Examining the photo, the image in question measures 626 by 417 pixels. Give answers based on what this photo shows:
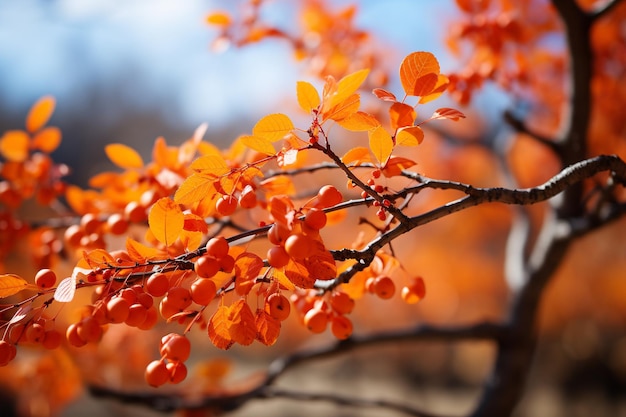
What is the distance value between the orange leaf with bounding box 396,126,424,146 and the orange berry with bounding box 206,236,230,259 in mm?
228

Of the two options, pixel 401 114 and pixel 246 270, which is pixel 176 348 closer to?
pixel 246 270

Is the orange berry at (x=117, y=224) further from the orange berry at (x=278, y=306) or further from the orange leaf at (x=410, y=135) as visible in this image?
the orange leaf at (x=410, y=135)

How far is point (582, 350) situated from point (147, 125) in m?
9.64

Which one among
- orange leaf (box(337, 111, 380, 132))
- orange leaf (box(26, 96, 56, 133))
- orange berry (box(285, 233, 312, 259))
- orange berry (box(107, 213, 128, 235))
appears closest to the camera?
orange berry (box(285, 233, 312, 259))

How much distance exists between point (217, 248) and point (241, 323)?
0.33 feet

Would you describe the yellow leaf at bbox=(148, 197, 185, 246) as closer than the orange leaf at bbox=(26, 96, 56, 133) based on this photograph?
Yes

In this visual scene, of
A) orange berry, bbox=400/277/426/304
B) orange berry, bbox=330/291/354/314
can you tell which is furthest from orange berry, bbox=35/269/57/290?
orange berry, bbox=400/277/426/304

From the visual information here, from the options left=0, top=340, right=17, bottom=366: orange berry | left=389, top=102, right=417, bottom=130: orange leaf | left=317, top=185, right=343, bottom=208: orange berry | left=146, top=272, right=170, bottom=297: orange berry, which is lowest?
left=0, top=340, right=17, bottom=366: orange berry

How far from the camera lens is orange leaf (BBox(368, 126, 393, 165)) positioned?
22.1 inches

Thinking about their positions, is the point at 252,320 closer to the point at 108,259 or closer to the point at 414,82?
the point at 108,259

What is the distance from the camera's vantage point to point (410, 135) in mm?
569

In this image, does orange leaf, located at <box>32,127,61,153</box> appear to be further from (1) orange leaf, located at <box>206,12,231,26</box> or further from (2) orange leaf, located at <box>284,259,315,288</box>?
(2) orange leaf, located at <box>284,259,315,288</box>

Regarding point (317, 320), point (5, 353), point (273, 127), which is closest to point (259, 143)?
point (273, 127)

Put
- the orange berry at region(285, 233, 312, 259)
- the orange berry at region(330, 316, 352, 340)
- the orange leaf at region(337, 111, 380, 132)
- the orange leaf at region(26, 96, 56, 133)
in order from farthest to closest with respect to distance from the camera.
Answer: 1. the orange leaf at region(26, 96, 56, 133)
2. the orange berry at region(330, 316, 352, 340)
3. the orange leaf at region(337, 111, 380, 132)
4. the orange berry at region(285, 233, 312, 259)
